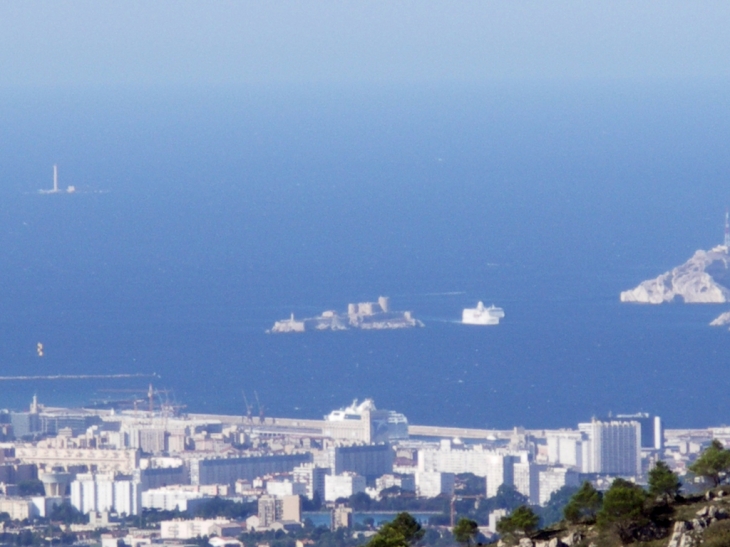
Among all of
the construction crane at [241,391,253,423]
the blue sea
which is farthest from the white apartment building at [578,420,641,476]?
the construction crane at [241,391,253,423]

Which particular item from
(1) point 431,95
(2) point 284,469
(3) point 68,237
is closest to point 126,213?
(3) point 68,237

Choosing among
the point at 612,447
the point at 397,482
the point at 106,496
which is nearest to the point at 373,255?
the point at 612,447

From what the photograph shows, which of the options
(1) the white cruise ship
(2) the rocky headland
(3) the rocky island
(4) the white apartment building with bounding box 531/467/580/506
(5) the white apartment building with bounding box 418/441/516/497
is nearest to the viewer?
(4) the white apartment building with bounding box 531/467/580/506

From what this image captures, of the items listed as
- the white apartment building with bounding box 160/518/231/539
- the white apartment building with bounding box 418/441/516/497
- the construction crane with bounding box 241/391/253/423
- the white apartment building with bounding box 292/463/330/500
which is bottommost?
the white apartment building with bounding box 160/518/231/539

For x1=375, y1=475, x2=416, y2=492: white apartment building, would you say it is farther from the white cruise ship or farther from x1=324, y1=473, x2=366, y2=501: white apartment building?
the white cruise ship

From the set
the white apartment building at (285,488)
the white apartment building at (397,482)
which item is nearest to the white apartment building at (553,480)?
the white apartment building at (397,482)

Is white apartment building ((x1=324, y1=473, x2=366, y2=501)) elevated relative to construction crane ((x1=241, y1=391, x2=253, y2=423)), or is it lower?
lower

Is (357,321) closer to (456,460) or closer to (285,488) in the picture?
(456,460)

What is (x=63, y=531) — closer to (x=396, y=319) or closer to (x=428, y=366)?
(x=428, y=366)
